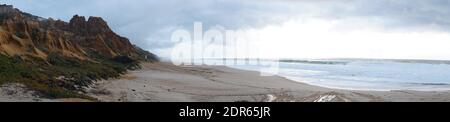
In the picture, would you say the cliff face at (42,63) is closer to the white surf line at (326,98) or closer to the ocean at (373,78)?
the white surf line at (326,98)

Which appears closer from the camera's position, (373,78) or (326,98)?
(326,98)

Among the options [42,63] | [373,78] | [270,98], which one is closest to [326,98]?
[270,98]

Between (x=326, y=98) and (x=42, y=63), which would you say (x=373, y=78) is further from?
(x=42, y=63)

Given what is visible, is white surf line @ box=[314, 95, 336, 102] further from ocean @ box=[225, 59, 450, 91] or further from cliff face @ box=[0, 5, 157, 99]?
cliff face @ box=[0, 5, 157, 99]

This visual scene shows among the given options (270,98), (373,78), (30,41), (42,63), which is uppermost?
(30,41)

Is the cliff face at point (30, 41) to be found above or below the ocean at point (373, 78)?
above

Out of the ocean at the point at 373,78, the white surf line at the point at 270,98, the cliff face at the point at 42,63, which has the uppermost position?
the cliff face at the point at 42,63

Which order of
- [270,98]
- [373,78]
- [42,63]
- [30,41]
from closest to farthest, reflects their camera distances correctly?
[270,98] → [42,63] → [30,41] → [373,78]

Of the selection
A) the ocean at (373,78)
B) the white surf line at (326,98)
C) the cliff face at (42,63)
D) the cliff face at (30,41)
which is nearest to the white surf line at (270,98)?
the white surf line at (326,98)

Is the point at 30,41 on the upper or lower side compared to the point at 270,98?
upper

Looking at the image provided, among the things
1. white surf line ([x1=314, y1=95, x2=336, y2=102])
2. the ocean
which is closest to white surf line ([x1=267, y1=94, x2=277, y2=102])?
white surf line ([x1=314, y1=95, x2=336, y2=102])
